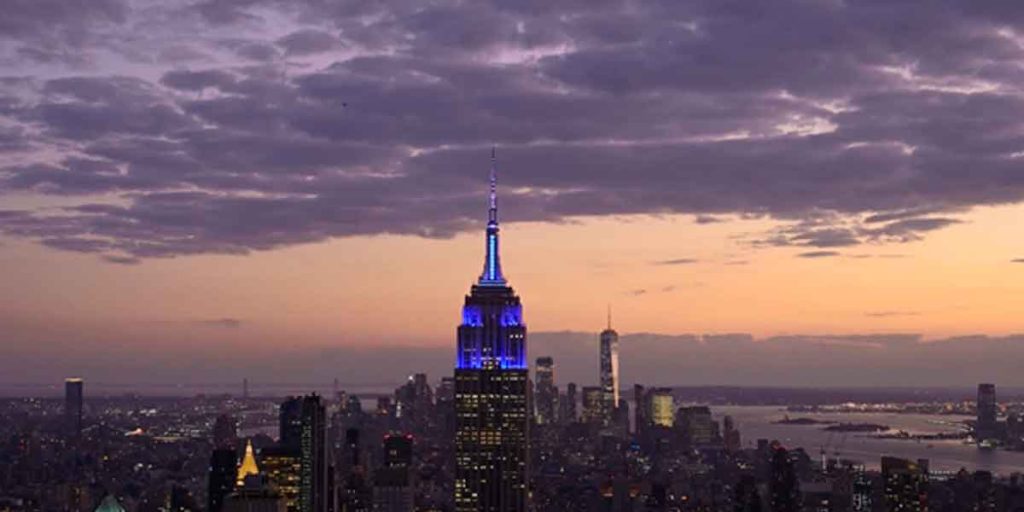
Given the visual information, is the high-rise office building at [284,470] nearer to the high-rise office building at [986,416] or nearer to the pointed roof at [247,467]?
the pointed roof at [247,467]

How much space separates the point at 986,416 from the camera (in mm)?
148000

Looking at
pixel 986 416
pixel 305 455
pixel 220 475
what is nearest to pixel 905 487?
pixel 305 455

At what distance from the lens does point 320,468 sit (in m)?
67.9

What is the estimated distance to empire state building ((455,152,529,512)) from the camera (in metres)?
64.8

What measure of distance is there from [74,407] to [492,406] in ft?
218

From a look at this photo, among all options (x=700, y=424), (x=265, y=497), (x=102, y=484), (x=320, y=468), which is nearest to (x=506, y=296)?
(x=320, y=468)

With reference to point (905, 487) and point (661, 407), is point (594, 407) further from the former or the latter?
point (905, 487)

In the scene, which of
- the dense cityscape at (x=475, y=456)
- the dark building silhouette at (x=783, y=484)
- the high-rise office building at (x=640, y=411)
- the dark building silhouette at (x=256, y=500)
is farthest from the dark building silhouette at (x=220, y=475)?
the high-rise office building at (x=640, y=411)

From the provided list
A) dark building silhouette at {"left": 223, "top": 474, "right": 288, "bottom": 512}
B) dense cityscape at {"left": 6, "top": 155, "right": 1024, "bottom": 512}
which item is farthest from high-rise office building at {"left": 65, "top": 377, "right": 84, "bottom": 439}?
dark building silhouette at {"left": 223, "top": 474, "right": 288, "bottom": 512}

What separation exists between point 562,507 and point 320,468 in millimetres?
18053

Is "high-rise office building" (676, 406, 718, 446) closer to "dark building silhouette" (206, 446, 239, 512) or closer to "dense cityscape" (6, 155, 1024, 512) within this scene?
"dense cityscape" (6, 155, 1024, 512)

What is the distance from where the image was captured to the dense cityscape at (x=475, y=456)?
214 ft

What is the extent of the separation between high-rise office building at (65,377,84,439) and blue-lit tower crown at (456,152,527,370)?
177 ft

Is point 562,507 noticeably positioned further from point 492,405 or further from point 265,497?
point 265,497
